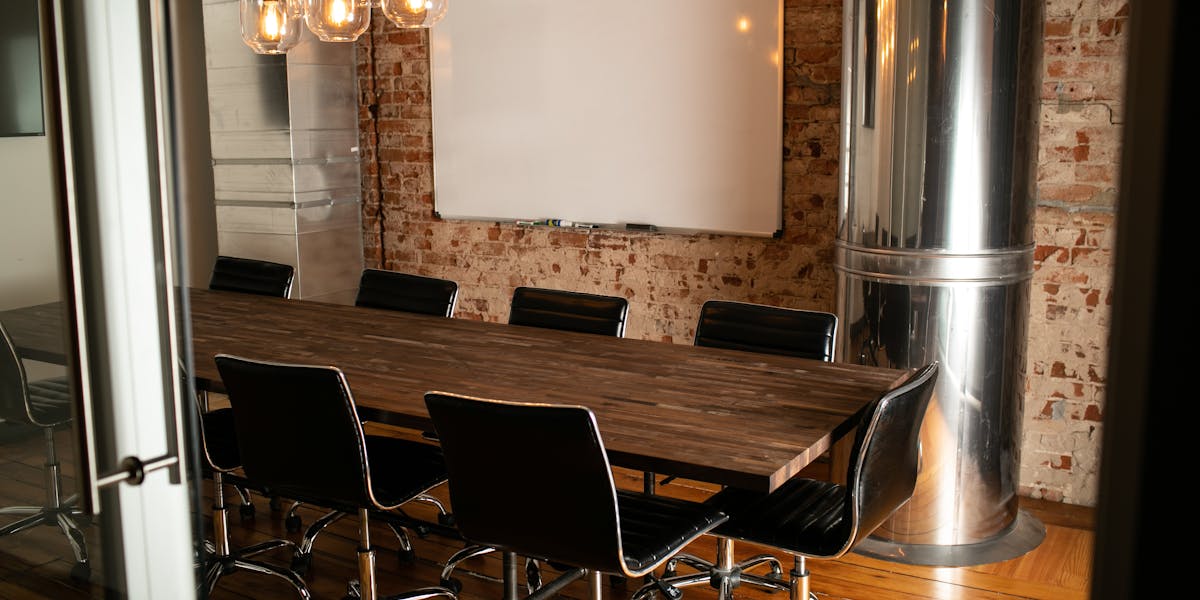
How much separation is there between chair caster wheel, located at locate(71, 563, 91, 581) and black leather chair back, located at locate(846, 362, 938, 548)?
1.63 metres

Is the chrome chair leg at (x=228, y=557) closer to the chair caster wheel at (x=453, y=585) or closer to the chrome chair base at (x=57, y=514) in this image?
the chair caster wheel at (x=453, y=585)

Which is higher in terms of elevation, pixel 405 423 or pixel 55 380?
pixel 55 380

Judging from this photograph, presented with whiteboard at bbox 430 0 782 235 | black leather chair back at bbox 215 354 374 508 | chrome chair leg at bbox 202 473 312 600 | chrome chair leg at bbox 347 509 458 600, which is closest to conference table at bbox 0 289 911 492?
black leather chair back at bbox 215 354 374 508

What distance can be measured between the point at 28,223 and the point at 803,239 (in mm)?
3778

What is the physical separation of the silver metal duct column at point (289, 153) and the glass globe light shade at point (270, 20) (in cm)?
231

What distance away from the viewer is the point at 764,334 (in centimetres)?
352

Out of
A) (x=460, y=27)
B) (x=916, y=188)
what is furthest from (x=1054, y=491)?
(x=460, y=27)

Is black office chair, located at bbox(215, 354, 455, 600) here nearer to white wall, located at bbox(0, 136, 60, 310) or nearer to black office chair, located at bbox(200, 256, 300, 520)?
white wall, located at bbox(0, 136, 60, 310)

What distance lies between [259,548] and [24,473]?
2.21m

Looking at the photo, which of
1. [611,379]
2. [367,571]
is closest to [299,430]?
[367,571]

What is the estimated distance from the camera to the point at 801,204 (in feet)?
15.7

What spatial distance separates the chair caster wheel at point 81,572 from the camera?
4.87ft

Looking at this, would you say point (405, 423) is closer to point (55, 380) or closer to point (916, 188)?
point (55, 380)

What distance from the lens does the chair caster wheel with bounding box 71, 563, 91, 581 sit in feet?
4.87
